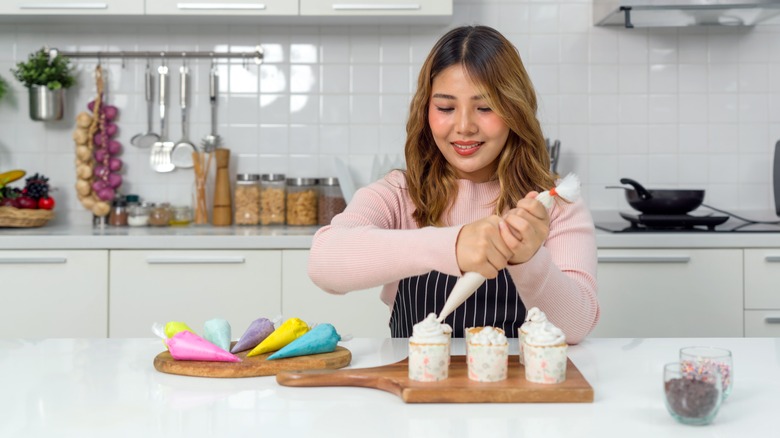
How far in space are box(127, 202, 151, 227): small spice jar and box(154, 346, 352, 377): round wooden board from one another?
1.85 m

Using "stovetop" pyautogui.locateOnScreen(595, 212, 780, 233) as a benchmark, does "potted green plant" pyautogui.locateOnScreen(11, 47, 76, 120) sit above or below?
above

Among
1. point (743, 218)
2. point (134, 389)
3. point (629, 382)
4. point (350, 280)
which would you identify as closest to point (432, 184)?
point (350, 280)

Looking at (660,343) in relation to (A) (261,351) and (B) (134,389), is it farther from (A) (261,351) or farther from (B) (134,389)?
(B) (134,389)

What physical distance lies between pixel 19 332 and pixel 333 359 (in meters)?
1.74

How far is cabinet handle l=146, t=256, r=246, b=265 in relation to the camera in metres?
2.73

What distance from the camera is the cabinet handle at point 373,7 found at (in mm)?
2977

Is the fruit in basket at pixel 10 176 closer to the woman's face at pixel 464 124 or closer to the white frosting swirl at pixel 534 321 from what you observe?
the woman's face at pixel 464 124

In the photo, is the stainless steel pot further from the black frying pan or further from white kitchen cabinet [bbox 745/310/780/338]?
white kitchen cabinet [bbox 745/310/780/338]

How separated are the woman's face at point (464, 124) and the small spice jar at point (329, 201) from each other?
55.6 inches

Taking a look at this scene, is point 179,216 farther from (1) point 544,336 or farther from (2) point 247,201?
(1) point 544,336

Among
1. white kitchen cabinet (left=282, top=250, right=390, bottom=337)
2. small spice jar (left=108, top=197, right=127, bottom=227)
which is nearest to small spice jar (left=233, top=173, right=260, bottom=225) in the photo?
small spice jar (left=108, top=197, right=127, bottom=227)

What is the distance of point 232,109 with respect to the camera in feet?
11.0

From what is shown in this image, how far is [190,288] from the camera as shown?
275 cm

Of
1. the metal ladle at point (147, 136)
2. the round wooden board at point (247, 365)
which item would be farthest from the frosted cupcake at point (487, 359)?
the metal ladle at point (147, 136)
